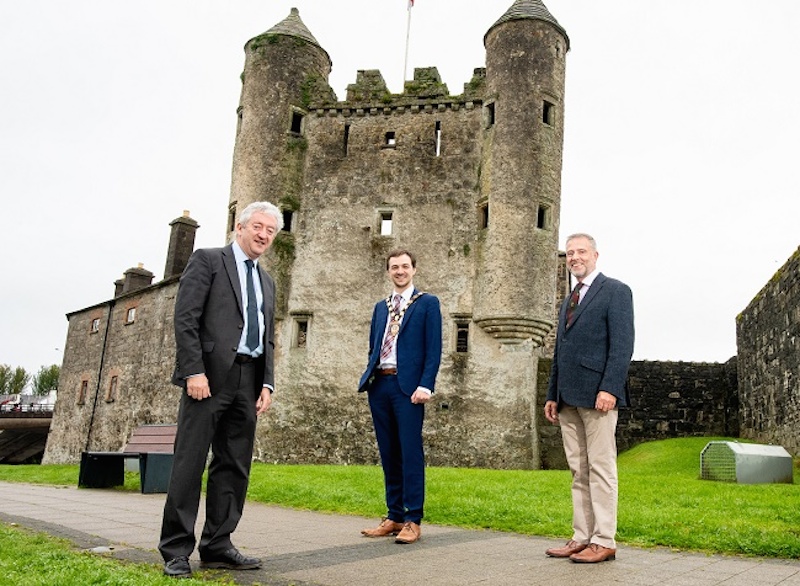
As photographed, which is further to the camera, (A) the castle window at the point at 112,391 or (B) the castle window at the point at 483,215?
(A) the castle window at the point at 112,391

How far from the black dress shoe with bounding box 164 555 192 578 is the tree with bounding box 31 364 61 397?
9903 cm

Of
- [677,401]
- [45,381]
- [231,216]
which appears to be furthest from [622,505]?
[45,381]

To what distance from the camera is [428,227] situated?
24906 millimetres

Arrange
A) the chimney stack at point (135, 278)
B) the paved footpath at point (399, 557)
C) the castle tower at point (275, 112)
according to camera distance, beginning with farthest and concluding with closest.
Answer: the chimney stack at point (135, 278)
the castle tower at point (275, 112)
the paved footpath at point (399, 557)

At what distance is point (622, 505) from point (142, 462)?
7.28 metres

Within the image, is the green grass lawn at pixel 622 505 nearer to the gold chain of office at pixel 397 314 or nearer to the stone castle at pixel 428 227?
the gold chain of office at pixel 397 314

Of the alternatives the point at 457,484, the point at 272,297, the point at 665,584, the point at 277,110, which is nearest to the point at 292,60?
the point at 277,110

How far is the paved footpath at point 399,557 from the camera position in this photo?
15.8ft

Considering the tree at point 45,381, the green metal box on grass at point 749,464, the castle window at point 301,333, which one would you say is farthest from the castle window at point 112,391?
the tree at point 45,381

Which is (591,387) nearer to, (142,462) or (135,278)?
(142,462)

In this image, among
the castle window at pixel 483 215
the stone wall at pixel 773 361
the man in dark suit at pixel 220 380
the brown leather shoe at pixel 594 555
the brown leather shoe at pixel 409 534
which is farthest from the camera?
the castle window at pixel 483 215

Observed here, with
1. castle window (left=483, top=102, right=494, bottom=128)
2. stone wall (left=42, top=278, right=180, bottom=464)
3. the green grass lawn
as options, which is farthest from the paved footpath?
stone wall (left=42, top=278, right=180, bottom=464)

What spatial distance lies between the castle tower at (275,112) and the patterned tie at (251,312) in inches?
787

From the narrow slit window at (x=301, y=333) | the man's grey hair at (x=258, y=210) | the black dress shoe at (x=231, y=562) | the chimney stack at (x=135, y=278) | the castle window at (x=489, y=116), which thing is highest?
the castle window at (x=489, y=116)
